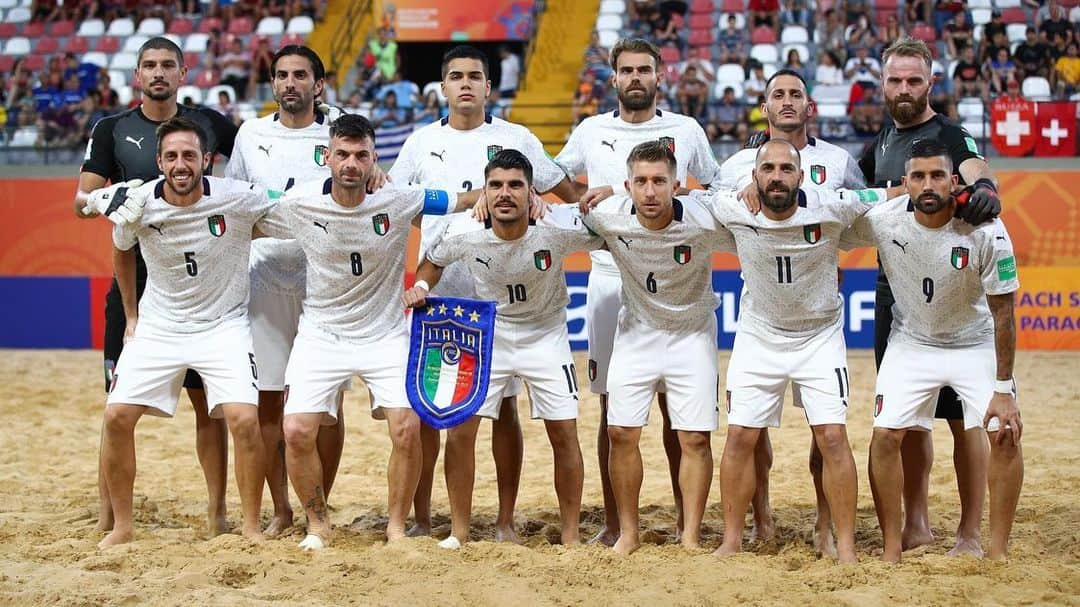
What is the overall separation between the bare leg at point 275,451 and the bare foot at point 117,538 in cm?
76

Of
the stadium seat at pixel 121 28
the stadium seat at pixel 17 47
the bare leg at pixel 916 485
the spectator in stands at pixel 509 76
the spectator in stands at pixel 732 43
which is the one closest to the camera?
the bare leg at pixel 916 485

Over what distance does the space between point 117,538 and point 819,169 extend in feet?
13.6

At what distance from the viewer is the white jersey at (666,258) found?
6.20 meters

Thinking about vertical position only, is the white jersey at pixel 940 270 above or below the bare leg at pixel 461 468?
above

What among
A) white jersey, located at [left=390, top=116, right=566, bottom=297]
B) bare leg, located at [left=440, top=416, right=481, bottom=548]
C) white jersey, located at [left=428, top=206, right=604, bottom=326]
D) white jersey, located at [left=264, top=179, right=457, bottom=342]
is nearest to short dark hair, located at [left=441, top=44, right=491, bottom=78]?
white jersey, located at [left=390, top=116, right=566, bottom=297]

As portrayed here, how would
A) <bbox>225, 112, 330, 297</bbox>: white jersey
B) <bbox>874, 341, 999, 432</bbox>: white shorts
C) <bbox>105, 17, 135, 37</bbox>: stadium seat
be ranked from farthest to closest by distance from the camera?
1. <bbox>105, 17, 135, 37</bbox>: stadium seat
2. <bbox>225, 112, 330, 297</bbox>: white jersey
3. <bbox>874, 341, 999, 432</bbox>: white shorts

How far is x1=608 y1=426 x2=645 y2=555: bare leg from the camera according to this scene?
20.6 ft

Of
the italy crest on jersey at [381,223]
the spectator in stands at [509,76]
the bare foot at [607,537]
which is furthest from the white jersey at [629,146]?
the spectator in stands at [509,76]

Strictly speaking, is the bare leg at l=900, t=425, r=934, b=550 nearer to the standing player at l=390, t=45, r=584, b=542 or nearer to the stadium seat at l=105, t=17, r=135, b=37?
the standing player at l=390, t=45, r=584, b=542

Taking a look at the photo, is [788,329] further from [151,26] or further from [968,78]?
[151,26]

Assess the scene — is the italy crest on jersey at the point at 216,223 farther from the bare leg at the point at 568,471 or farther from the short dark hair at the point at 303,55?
the bare leg at the point at 568,471

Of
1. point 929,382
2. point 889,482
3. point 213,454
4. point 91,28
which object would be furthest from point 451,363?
point 91,28

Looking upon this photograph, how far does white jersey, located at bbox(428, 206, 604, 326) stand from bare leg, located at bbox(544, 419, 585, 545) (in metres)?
0.56

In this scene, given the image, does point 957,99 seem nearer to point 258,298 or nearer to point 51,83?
point 258,298
